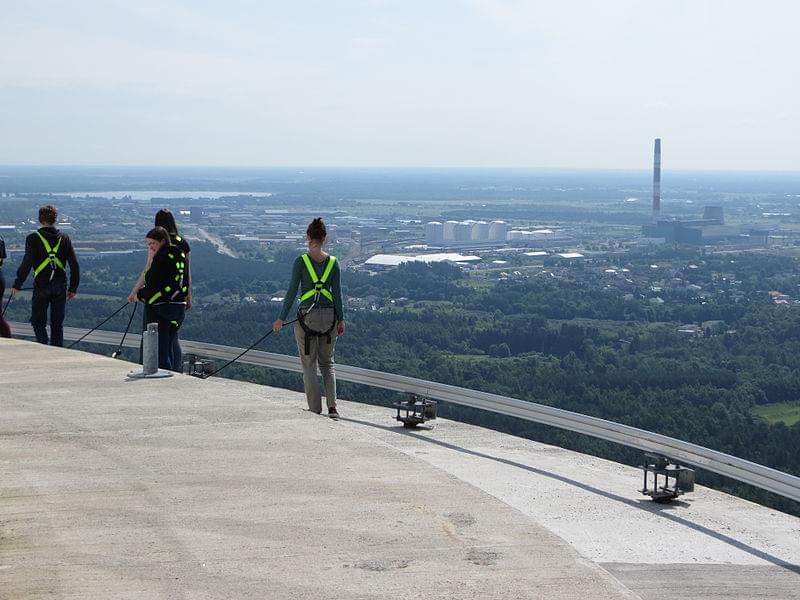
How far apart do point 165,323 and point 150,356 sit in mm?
573

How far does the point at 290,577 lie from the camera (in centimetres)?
605

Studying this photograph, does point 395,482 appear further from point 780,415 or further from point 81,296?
point 81,296

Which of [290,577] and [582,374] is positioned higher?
[290,577]

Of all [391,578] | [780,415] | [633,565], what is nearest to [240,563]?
[391,578]

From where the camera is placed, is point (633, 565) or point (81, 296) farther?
point (81, 296)

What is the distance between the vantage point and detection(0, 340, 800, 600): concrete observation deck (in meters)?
6.06

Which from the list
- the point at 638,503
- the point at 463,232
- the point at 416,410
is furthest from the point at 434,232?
the point at 638,503

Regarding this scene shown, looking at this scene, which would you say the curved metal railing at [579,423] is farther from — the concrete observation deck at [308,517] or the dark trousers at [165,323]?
the dark trousers at [165,323]

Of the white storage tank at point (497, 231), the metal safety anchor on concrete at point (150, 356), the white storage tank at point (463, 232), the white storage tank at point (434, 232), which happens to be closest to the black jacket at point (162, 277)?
the metal safety anchor on concrete at point (150, 356)

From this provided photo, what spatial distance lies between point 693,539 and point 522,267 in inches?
4175

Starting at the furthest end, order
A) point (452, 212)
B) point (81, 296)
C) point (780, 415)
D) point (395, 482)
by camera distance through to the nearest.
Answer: point (452, 212) → point (81, 296) → point (780, 415) → point (395, 482)

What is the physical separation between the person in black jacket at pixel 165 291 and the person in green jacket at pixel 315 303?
59.5 inches

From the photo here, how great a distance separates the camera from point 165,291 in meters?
11.3

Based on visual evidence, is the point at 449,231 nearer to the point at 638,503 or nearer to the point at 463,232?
the point at 463,232
